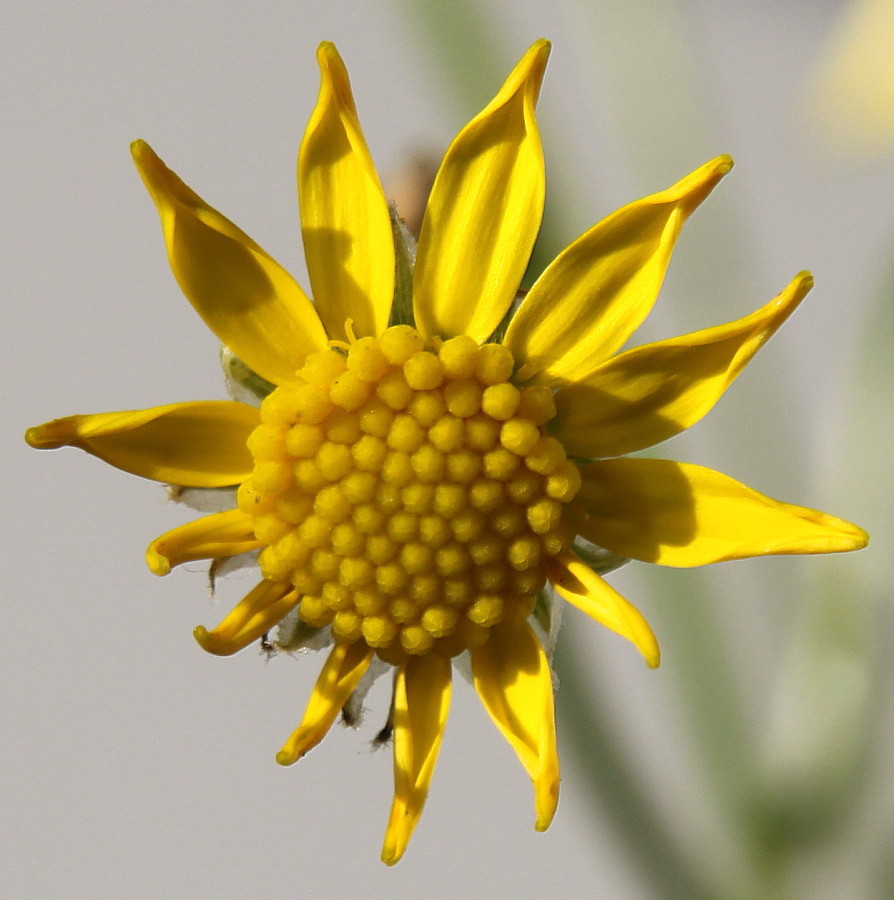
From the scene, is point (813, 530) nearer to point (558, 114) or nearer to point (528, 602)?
point (528, 602)

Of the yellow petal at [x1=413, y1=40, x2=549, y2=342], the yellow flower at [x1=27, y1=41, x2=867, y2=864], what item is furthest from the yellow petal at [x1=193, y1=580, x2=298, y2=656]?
the yellow petal at [x1=413, y1=40, x2=549, y2=342]

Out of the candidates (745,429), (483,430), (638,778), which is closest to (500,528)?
(483,430)

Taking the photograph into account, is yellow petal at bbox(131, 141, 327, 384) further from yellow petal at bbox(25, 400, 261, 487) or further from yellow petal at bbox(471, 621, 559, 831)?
yellow petal at bbox(471, 621, 559, 831)

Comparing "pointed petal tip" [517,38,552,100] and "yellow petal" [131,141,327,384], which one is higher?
"pointed petal tip" [517,38,552,100]

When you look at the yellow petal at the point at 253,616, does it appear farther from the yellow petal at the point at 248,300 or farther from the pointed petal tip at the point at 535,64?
the pointed petal tip at the point at 535,64

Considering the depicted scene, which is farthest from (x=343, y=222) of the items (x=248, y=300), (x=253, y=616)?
(x=253, y=616)

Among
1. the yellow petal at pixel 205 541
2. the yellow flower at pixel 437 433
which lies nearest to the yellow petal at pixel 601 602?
the yellow flower at pixel 437 433
